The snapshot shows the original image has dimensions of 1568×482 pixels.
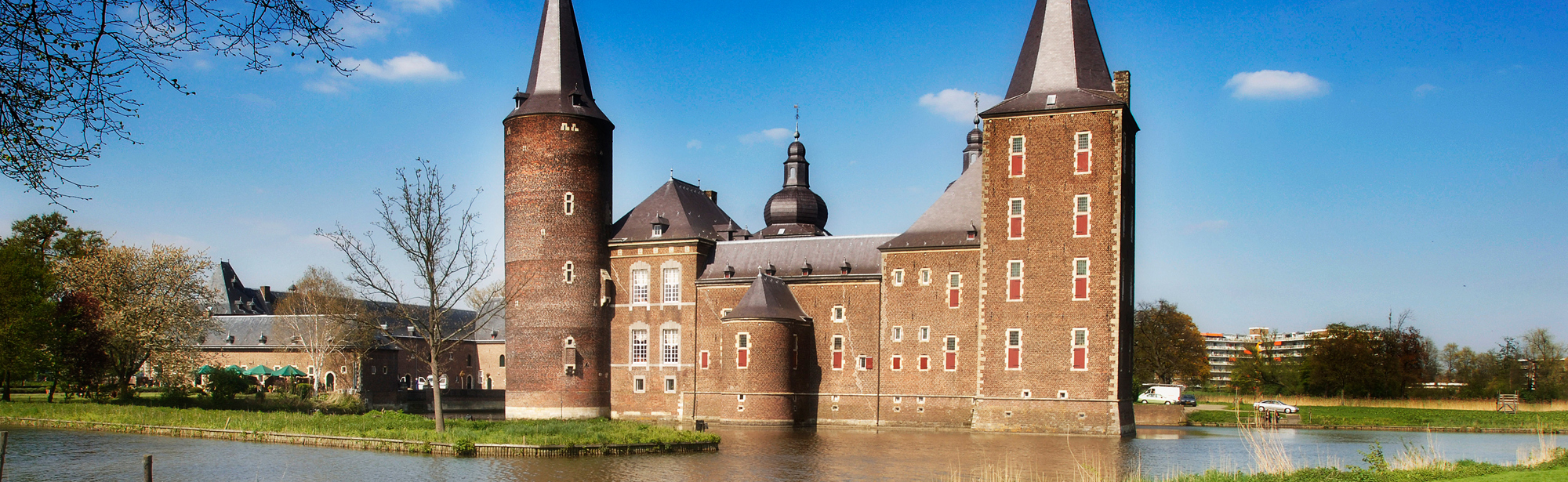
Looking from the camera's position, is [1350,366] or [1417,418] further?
[1350,366]

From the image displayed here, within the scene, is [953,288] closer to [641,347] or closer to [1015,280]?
[1015,280]

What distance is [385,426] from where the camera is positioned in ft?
82.5

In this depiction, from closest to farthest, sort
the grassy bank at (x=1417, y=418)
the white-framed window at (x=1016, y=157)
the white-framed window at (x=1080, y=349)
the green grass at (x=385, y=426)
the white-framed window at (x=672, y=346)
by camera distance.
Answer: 1. the green grass at (x=385, y=426)
2. the white-framed window at (x=1080, y=349)
3. the white-framed window at (x=1016, y=157)
4. the grassy bank at (x=1417, y=418)
5. the white-framed window at (x=672, y=346)

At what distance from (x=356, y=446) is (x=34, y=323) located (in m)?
16.6

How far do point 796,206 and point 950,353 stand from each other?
1540cm

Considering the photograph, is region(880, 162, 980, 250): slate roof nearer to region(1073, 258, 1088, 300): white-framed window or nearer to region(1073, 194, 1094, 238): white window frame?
region(1073, 194, 1094, 238): white window frame

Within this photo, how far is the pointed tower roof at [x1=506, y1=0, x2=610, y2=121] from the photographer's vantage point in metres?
41.0

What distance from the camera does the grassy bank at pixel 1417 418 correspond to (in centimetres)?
4019

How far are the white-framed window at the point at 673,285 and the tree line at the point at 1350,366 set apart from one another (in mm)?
27404

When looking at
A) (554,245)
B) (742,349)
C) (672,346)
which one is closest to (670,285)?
(672,346)

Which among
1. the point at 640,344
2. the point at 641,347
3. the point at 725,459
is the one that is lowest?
the point at 725,459

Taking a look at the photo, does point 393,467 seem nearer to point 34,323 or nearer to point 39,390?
point 34,323

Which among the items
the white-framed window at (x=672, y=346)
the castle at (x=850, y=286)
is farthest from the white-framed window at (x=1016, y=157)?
the white-framed window at (x=672, y=346)

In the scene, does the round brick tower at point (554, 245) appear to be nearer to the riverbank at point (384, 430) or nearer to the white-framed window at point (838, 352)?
the white-framed window at point (838, 352)
